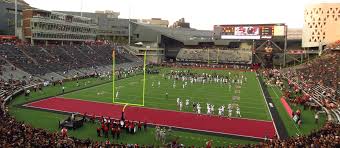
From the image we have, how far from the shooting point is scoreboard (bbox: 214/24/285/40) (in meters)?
68.4

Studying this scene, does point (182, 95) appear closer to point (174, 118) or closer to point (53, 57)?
point (174, 118)

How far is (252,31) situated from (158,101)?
144ft

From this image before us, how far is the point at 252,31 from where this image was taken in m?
69.8

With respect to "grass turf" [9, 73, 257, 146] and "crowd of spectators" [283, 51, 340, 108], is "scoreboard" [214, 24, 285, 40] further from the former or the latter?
"grass turf" [9, 73, 257, 146]

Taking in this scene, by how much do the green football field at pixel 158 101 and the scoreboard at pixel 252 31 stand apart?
92.8ft

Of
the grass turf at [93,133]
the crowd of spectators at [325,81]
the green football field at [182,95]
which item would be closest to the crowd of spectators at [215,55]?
the crowd of spectators at [325,81]

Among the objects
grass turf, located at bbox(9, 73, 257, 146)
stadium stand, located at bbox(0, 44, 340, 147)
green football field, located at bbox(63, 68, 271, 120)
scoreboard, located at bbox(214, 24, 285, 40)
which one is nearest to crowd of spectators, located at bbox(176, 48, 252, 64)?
scoreboard, located at bbox(214, 24, 285, 40)

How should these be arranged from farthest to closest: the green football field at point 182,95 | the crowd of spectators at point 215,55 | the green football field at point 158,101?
the crowd of spectators at point 215,55
the green football field at point 182,95
the green football field at point 158,101

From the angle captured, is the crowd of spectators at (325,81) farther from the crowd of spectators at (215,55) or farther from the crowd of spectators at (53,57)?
the crowd of spectators at (53,57)

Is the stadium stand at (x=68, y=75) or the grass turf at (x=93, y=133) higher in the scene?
the stadium stand at (x=68, y=75)

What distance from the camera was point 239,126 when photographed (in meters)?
22.5

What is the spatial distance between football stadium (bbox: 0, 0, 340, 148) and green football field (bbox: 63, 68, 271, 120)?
10cm

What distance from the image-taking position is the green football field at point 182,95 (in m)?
Answer: 28.8

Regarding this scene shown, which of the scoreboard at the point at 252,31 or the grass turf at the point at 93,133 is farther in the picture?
the scoreboard at the point at 252,31
